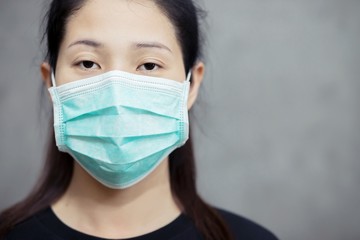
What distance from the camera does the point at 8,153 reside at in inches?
106

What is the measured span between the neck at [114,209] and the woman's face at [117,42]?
31 centimetres

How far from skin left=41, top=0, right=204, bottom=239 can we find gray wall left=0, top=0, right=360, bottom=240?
3.59 ft

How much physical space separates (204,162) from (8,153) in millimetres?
1018

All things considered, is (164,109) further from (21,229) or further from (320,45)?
(320,45)

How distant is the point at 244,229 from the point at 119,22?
0.75 m

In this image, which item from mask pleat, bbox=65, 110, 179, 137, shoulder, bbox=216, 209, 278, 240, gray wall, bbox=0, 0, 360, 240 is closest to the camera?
mask pleat, bbox=65, 110, 179, 137

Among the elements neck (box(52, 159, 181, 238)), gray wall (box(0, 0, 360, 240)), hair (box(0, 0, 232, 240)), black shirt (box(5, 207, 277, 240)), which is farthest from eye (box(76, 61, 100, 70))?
gray wall (box(0, 0, 360, 240))

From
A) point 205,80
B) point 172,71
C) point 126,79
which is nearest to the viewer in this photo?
point 126,79

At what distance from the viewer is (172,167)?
172cm

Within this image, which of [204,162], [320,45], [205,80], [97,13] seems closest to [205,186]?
[204,162]

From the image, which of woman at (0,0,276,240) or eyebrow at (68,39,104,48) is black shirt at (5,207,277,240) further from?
eyebrow at (68,39,104,48)

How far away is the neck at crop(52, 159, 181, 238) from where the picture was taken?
1518 millimetres

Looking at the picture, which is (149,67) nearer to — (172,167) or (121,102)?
(121,102)

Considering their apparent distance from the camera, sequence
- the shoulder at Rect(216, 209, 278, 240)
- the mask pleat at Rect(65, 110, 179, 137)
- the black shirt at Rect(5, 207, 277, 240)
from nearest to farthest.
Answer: the mask pleat at Rect(65, 110, 179, 137) → the black shirt at Rect(5, 207, 277, 240) → the shoulder at Rect(216, 209, 278, 240)
